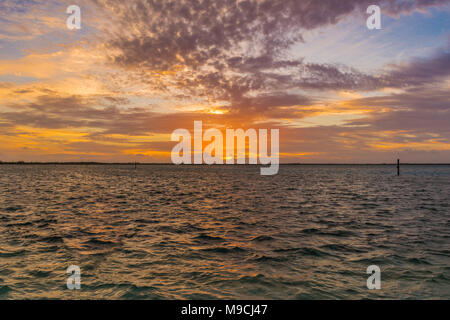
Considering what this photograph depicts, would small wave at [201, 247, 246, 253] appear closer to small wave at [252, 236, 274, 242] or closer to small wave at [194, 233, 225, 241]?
small wave at [194, 233, 225, 241]

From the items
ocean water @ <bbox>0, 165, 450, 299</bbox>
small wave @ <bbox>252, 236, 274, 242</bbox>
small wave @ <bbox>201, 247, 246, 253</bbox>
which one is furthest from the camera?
small wave @ <bbox>252, 236, 274, 242</bbox>

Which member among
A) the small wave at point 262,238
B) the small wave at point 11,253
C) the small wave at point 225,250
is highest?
the small wave at point 11,253

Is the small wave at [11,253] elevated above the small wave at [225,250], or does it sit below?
above

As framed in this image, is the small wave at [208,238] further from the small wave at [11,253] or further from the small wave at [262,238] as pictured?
the small wave at [11,253]

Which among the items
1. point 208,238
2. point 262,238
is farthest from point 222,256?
point 262,238

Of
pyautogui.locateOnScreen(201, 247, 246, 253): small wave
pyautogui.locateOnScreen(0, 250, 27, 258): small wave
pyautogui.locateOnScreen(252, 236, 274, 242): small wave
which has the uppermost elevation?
pyautogui.locateOnScreen(0, 250, 27, 258): small wave

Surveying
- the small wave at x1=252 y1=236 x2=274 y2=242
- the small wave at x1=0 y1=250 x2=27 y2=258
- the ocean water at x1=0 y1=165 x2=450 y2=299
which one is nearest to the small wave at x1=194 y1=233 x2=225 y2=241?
the ocean water at x1=0 y1=165 x2=450 y2=299

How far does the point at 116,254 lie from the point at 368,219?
19330 millimetres

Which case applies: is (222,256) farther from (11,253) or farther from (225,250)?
(11,253)

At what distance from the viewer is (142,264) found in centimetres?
1226

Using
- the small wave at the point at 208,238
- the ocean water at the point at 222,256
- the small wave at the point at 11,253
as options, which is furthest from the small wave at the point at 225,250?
the small wave at the point at 11,253

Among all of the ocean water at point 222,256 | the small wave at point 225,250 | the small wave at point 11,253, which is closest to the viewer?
the ocean water at point 222,256
